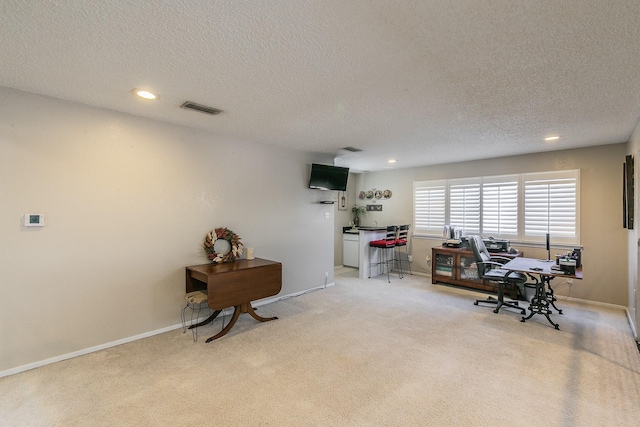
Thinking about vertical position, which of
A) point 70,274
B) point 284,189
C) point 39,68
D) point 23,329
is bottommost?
point 23,329

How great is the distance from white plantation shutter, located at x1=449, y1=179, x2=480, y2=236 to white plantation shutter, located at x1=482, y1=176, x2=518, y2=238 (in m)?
0.12

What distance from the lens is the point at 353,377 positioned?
8.00 ft

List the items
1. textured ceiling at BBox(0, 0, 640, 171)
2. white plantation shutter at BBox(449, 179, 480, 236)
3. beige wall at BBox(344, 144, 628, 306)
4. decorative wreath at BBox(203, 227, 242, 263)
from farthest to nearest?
white plantation shutter at BBox(449, 179, 480, 236) < beige wall at BBox(344, 144, 628, 306) < decorative wreath at BBox(203, 227, 242, 263) < textured ceiling at BBox(0, 0, 640, 171)

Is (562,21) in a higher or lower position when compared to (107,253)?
higher

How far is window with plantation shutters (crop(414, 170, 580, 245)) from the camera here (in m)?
4.59

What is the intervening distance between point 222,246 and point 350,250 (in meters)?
3.74

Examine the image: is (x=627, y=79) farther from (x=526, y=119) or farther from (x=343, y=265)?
(x=343, y=265)

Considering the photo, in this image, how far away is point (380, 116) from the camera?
310 centimetres

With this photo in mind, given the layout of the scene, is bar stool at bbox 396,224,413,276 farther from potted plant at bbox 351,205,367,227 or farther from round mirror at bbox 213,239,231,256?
round mirror at bbox 213,239,231,256

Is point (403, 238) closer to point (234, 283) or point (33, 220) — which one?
point (234, 283)

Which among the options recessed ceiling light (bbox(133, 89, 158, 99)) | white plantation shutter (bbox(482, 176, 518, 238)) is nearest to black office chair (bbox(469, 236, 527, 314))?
white plantation shutter (bbox(482, 176, 518, 238))

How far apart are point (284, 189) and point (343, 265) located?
321 cm

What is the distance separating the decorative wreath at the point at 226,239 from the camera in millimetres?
3686

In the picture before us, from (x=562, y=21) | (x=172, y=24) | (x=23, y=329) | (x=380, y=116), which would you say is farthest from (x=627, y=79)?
(x=23, y=329)
